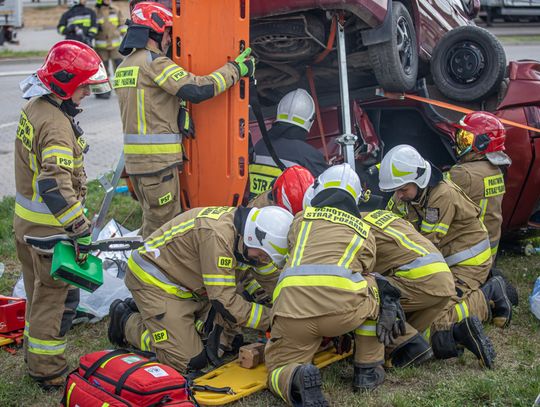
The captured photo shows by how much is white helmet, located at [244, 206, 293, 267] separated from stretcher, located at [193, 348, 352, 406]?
2.37ft

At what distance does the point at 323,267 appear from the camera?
15.9 ft

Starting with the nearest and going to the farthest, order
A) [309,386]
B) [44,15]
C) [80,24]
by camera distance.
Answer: [309,386] < [80,24] < [44,15]

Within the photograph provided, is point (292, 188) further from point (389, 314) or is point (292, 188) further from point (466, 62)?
point (466, 62)

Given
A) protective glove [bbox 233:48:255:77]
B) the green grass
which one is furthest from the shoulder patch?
the green grass

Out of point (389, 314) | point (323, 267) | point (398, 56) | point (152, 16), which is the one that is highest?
point (152, 16)

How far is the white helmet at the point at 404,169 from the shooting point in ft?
19.7

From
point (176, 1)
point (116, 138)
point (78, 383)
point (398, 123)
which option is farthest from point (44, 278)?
point (116, 138)

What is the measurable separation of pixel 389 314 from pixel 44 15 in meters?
25.9

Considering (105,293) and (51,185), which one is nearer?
(51,185)

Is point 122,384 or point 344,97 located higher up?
point 344,97

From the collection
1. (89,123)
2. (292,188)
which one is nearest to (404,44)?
(292,188)

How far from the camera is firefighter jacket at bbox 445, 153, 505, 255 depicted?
674 cm

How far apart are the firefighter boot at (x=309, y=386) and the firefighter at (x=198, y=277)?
64 centimetres

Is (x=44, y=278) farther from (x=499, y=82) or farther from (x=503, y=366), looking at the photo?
(x=499, y=82)
